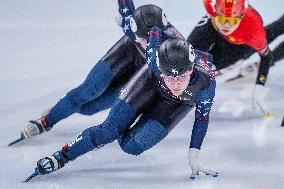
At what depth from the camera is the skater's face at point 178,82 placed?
2801 mm

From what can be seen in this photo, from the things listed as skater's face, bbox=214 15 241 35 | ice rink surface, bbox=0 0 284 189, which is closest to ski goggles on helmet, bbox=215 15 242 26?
skater's face, bbox=214 15 241 35

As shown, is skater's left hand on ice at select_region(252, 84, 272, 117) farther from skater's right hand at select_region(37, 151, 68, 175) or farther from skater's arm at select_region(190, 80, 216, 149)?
skater's right hand at select_region(37, 151, 68, 175)

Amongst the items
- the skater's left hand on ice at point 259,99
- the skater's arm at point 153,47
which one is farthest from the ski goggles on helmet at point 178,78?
the skater's left hand on ice at point 259,99

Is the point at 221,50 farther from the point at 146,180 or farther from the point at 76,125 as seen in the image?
the point at 146,180

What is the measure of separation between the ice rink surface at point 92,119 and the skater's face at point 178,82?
21.3 inches

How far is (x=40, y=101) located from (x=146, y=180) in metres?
1.91

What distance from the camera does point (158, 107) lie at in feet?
10.6

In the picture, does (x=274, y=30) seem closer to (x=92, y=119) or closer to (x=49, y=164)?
(x=92, y=119)

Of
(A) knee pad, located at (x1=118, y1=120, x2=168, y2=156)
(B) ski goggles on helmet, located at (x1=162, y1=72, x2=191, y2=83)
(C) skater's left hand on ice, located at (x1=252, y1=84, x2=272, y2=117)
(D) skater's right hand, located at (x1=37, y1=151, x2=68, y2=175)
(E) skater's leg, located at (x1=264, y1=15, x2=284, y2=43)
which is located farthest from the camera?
(E) skater's leg, located at (x1=264, y1=15, x2=284, y2=43)

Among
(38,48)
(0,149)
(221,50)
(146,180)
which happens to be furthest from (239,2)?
(38,48)

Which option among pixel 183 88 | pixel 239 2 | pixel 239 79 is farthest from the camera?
pixel 239 79

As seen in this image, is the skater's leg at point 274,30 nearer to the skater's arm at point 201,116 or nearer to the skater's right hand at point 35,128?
the skater's arm at point 201,116

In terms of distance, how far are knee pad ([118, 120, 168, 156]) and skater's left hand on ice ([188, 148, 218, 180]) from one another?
0.87 ft

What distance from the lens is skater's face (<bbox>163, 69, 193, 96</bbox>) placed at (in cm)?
280
